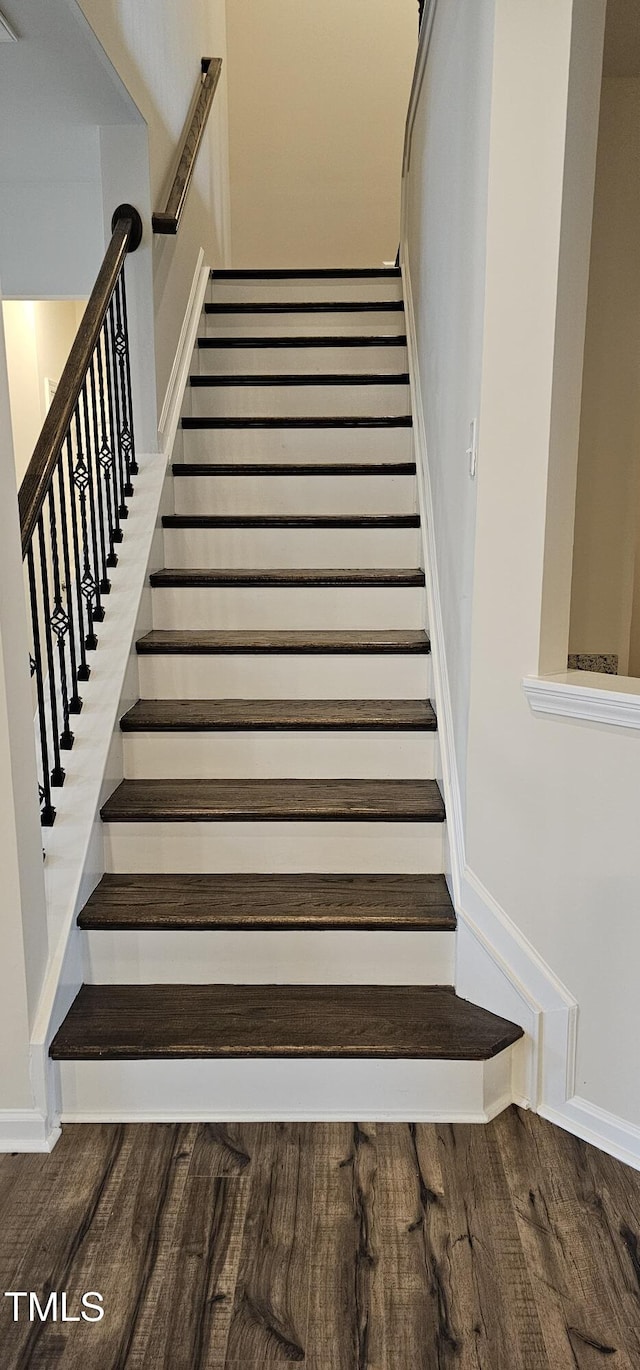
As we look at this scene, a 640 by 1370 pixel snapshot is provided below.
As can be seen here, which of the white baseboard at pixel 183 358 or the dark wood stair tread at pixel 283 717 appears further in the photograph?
the white baseboard at pixel 183 358

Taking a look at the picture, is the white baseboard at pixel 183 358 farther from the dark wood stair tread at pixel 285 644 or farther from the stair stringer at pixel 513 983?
the stair stringer at pixel 513 983

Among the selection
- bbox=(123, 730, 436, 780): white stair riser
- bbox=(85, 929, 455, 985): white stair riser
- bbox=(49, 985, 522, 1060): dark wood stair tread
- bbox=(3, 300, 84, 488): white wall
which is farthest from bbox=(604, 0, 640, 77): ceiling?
bbox=(3, 300, 84, 488): white wall

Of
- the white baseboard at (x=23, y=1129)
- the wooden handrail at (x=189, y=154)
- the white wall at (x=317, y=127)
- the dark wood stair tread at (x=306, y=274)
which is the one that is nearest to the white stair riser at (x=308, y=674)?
the white baseboard at (x=23, y=1129)

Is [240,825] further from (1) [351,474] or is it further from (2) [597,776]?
(1) [351,474]

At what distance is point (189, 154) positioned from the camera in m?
3.96

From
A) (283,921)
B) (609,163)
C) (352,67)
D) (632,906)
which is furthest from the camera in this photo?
(352,67)

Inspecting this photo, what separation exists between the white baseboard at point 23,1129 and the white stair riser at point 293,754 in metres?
1.05

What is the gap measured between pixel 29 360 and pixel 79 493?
3208 millimetres

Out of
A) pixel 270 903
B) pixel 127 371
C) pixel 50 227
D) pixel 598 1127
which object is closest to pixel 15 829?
pixel 270 903

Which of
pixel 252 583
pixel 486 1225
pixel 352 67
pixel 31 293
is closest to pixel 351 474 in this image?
pixel 252 583

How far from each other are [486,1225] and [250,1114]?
0.58m

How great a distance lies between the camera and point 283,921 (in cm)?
237

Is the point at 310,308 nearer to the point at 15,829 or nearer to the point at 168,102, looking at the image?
the point at 168,102

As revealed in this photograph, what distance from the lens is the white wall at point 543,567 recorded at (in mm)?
1953
